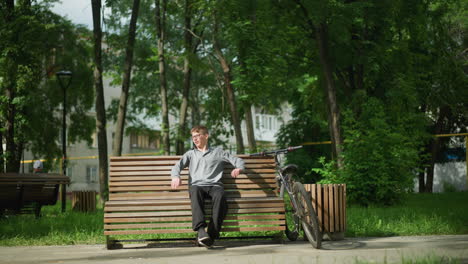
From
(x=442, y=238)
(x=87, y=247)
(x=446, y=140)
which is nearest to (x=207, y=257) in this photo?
(x=87, y=247)

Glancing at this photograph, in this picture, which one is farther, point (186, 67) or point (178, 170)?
point (186, 67)

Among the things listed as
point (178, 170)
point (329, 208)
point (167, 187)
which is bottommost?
point (329, 208)

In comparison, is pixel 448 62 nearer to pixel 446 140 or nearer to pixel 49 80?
pixel 446 140

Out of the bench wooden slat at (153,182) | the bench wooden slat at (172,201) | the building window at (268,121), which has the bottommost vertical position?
the bench wooden slat at (172,201)

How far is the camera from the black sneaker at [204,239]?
8.11 m

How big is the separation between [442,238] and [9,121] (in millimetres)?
15452

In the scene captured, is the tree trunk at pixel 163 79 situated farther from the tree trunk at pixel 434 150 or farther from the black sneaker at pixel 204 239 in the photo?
the black sneaker at pixel 204 239

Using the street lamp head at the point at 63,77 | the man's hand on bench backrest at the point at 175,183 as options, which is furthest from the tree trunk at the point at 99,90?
the man's hand on bench backrest at the point at 175,183

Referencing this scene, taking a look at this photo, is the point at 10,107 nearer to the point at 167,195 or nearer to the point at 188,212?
the point at 167,195

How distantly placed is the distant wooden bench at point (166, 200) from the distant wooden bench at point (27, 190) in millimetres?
4915

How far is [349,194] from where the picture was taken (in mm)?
16125

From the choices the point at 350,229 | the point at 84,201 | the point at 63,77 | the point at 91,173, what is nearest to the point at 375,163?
the point at 350,229

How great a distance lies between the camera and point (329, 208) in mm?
9055

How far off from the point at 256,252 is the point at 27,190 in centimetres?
713
